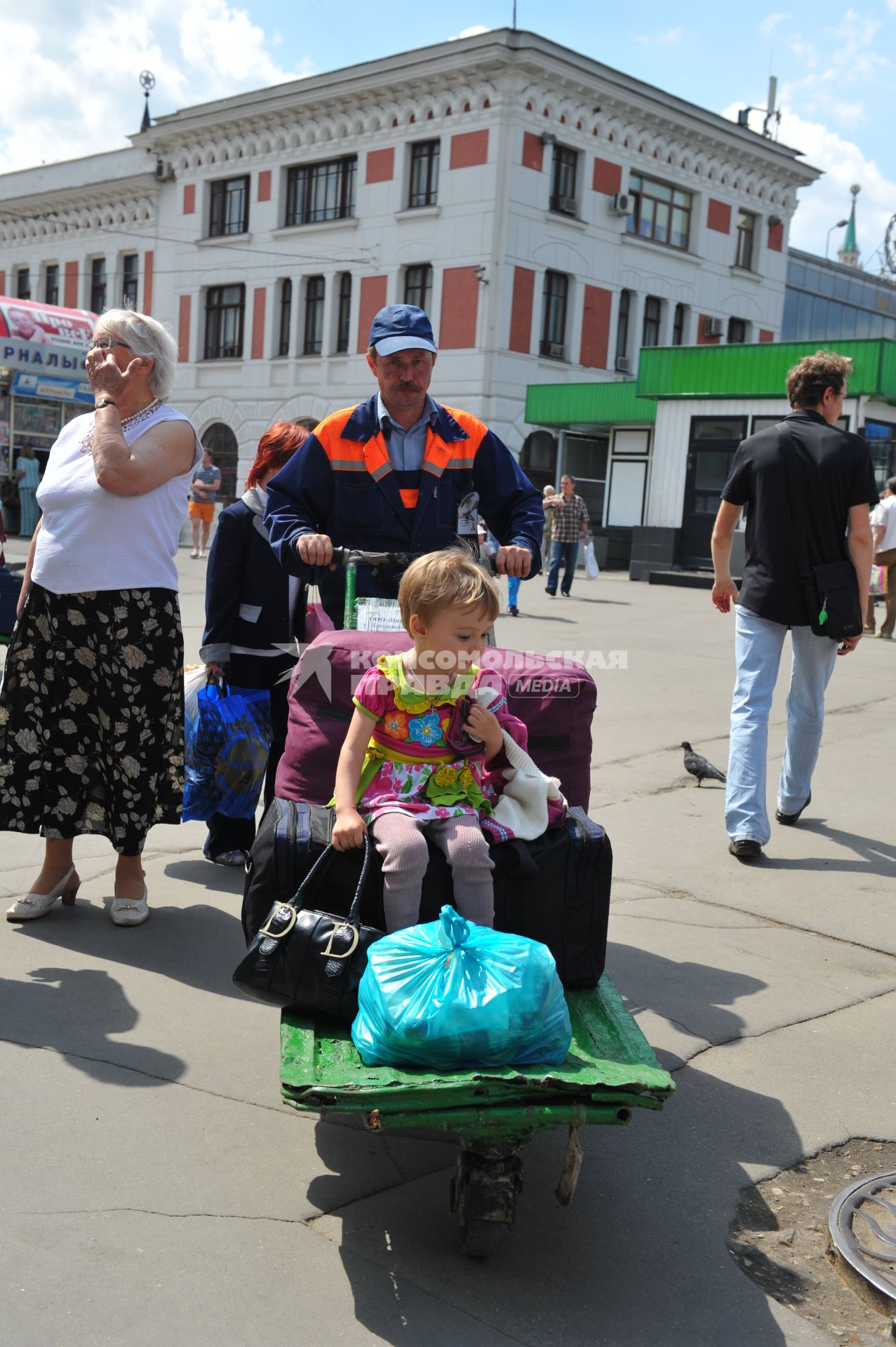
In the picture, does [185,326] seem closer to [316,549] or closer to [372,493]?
[372,493]

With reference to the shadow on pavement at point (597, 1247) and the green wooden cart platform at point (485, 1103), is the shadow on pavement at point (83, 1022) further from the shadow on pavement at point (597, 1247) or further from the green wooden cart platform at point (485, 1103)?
the green wooden cart platform at point (485, 1103)

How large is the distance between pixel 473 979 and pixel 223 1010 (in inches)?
59.0

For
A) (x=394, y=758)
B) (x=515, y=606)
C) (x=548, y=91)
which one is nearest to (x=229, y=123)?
(x=548, y=91)

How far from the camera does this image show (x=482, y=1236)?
262cm

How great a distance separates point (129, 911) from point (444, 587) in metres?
2.19

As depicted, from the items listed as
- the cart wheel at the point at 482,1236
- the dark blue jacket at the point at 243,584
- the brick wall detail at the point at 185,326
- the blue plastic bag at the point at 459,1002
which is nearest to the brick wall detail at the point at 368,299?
the brick wall detail at the point at 185,326

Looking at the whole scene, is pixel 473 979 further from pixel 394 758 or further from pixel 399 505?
pixel 399 505

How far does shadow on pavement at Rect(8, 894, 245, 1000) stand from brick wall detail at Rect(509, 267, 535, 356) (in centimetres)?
2979

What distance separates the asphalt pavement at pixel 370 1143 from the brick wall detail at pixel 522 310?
2878cm

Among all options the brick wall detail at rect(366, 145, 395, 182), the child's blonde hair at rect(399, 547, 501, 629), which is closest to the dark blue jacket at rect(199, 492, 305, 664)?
the child's blonde hair at rect(399, 547, 501, 629)

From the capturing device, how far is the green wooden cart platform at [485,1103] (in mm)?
2529

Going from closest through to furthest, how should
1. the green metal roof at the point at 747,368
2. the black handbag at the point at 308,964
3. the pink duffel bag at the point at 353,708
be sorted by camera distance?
the black handbag at the point at 308,964, the pink duffel bag at the point at 353,708, the green metal roof at the point at 747,368

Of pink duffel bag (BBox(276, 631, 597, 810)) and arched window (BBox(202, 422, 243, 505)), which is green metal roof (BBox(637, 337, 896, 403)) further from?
pink duffel bag (BBox(276, 631, 597, 810))

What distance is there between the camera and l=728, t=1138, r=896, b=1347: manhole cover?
2.60m
